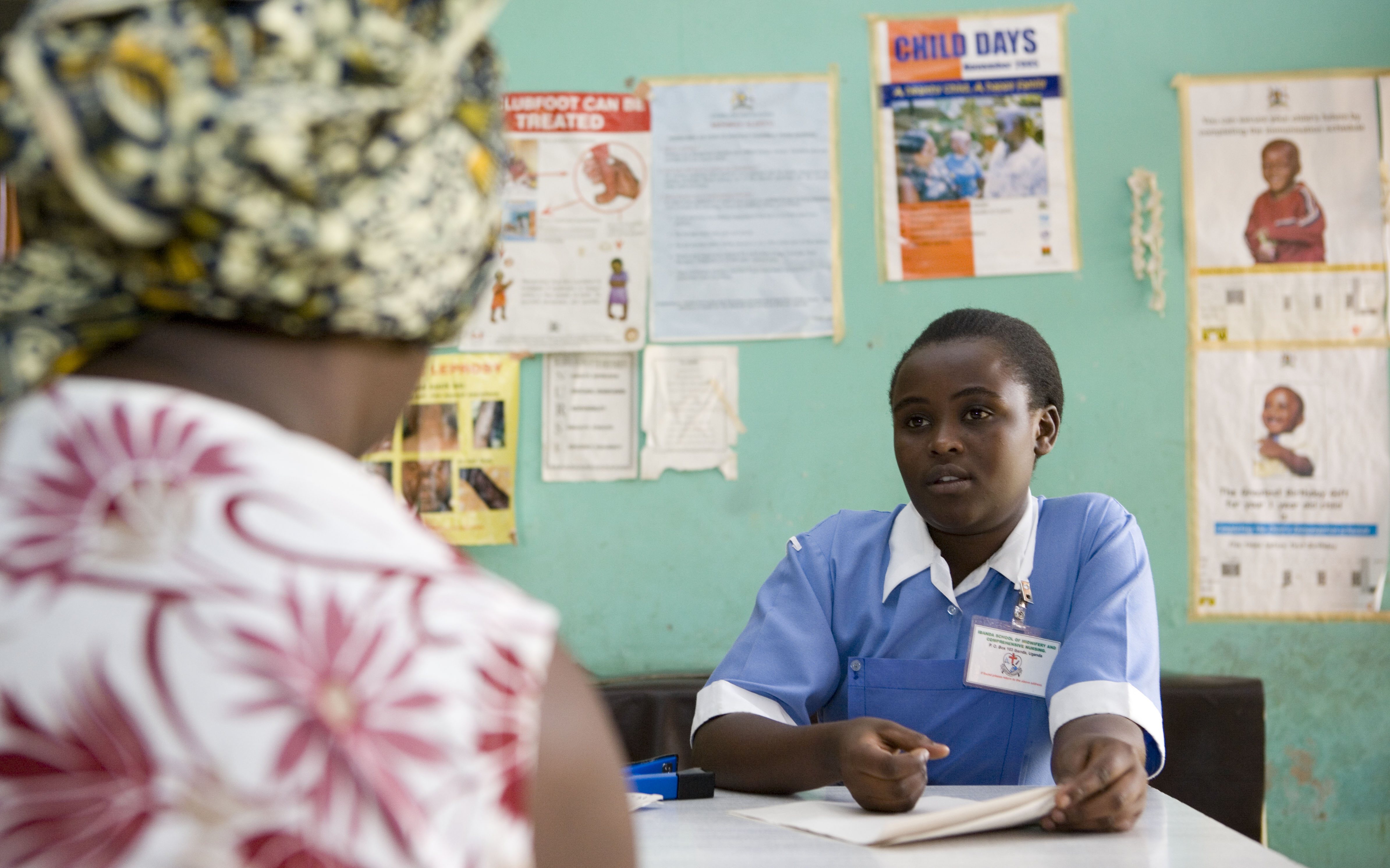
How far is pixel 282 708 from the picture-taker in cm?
39

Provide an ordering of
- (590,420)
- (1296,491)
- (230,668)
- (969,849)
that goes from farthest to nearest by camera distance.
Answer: (590,420), (1296,491), (969,849), (230,668)

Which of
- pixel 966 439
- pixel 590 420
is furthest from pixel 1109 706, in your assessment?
pixel 590 420

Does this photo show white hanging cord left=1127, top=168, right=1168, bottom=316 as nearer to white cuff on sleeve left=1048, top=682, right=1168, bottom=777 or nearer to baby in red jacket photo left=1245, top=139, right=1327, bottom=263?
baby in red jacket photo left=1245, top=139, right=1327, bottom=263

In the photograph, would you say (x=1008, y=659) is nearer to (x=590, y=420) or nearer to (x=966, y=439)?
(x=966, y=439)

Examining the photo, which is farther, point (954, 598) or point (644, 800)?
point (954, 598)

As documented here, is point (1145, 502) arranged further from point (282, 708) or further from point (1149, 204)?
point (282, 708)

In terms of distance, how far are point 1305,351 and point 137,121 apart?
230 cm

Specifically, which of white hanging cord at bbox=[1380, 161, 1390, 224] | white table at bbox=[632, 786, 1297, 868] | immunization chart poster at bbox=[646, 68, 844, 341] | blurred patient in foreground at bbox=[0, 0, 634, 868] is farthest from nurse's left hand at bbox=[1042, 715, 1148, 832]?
white hanging cord at bbox=[1380, 161, 1390, 224]

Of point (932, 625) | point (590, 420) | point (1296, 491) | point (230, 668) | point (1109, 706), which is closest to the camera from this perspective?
point (230, 668)

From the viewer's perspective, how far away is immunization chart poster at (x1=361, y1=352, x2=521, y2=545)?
7.59ft

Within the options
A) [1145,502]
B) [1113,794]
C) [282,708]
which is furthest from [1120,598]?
[282,708]

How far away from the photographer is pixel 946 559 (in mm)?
1529

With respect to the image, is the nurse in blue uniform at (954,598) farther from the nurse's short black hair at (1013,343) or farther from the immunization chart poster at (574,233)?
the immunization chart poster at (574,233)

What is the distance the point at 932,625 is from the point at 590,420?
1031 mm
